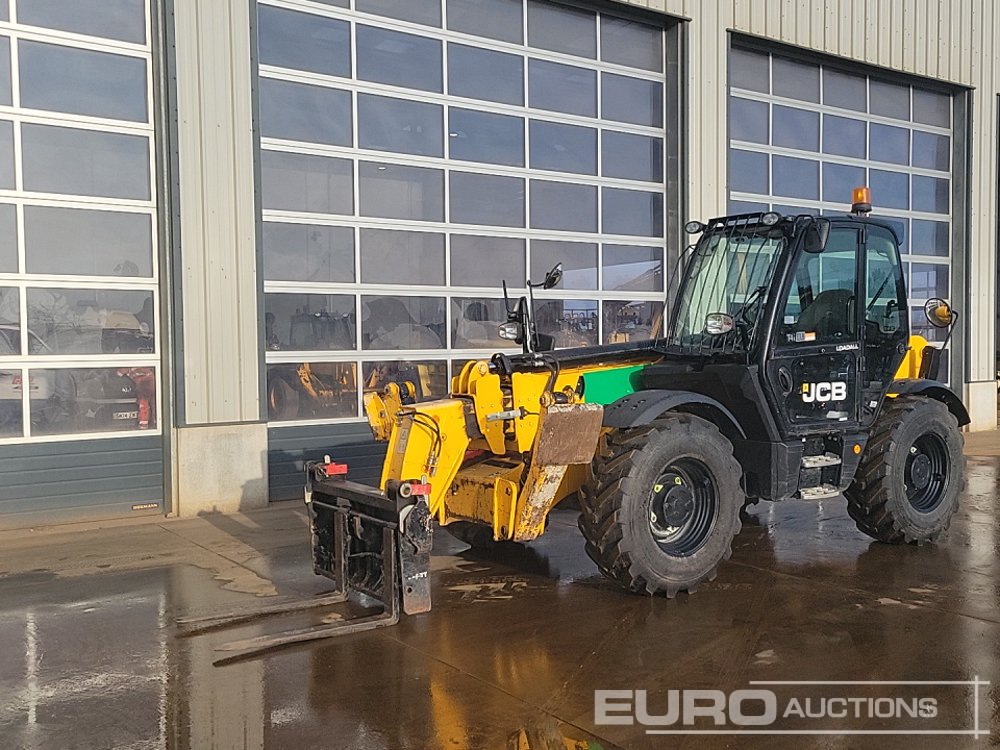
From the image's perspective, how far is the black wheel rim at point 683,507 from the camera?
6.11 m

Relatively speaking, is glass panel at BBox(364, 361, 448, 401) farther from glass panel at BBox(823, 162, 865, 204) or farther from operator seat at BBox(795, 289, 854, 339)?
glass panel at BBox(823, 162, 865, 204)

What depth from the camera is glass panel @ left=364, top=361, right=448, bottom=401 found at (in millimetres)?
10805

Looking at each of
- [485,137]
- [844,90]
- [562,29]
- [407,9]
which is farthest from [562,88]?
[844,90]

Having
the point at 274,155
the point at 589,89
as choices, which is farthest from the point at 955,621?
the point at 589,89

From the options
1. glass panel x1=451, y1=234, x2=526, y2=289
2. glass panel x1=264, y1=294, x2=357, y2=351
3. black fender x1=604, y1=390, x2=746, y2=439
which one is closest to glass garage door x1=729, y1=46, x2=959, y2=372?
glass panel x1=451, y1=234, x2=526, y2=289

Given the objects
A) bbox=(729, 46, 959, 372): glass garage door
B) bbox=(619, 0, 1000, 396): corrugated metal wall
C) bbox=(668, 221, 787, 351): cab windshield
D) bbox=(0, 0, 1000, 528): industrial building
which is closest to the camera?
bbox=(668, 221, 787, 351): cab windshield

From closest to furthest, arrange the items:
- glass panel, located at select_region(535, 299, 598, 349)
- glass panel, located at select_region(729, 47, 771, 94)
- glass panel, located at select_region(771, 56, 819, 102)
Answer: glass panel, located at select_region(535, 299, 598, 349) < glass panel, located at select_region(729, 47, 771, 94) < glass panel, located at select_region(771, 56, 819, 102)

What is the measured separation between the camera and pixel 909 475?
24.9ft

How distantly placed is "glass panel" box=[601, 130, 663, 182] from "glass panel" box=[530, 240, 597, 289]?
1.12 metres

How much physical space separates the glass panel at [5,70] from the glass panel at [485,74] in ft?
15.5

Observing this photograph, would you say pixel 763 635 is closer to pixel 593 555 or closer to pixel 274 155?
pixel 593 555

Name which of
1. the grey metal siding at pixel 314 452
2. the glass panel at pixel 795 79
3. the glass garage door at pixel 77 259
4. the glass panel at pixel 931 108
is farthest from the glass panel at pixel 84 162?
the glass panel at pixel 931 108

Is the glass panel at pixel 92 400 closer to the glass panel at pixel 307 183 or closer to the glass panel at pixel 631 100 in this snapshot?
the glass panel at pixel 307 183

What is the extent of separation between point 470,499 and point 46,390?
5088 mm
